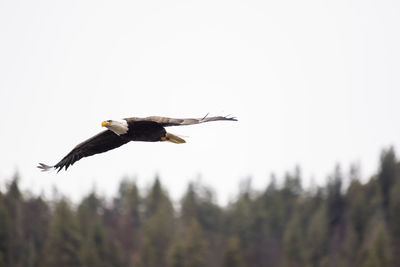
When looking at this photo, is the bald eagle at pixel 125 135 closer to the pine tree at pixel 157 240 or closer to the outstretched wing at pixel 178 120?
the outstretched wing at pixel 178 120

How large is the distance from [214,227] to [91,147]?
149ft

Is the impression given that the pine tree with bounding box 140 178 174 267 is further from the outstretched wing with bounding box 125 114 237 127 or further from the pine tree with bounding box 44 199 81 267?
the outstretched wing with bounding box 125 114 237 127

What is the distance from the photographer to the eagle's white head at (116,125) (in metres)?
15.4

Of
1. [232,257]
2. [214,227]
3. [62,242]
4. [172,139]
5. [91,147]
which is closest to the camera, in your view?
[172,139]

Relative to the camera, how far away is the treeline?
148 feet

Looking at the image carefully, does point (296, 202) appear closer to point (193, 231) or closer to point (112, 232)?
point (112, 232)

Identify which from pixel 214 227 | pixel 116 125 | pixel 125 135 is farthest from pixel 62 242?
pixel 116 125

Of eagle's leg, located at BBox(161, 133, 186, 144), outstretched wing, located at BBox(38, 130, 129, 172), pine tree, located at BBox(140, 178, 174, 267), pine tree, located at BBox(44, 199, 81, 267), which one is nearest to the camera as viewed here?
eagle's leg, located at BBox(161, 133, 186, 144)

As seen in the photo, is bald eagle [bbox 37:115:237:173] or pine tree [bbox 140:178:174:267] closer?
bald eagle [bbox 37:115:237:173]

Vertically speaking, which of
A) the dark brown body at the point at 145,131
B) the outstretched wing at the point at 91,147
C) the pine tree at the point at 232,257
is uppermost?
the dark brown body at the point at 145,131

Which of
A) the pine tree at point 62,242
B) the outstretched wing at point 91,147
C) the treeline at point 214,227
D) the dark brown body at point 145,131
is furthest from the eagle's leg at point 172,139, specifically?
the pine tree at point 62,242

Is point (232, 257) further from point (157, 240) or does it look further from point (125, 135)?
point (125, 135)

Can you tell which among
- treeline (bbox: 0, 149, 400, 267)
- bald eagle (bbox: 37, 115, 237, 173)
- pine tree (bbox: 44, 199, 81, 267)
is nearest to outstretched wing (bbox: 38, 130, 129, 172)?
bald eagle (bbox: 37, 115, 237, 173)

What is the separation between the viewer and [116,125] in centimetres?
1541
